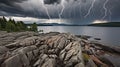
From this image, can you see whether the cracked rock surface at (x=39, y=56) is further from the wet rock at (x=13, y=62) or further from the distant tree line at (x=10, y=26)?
the distant tree line at (x=10, y=26)

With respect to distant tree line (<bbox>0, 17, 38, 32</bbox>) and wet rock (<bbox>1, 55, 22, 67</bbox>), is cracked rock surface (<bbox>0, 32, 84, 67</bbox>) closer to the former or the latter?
wet rock (<bbox>1, 55, 22, 67</bbox>)

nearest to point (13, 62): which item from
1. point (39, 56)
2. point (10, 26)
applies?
point (39, 56)

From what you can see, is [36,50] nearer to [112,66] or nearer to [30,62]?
[30,62]

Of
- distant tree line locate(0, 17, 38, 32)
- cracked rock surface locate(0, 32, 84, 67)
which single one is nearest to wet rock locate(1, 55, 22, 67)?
cracked rock surface locate(0, 32, 84, 67)

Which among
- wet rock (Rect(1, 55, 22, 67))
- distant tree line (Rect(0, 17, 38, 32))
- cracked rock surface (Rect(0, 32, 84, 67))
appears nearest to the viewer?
wet rock (Rect(1, 55, 22, 67))

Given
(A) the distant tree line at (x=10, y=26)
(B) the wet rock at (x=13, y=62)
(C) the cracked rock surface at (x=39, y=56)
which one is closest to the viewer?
(B) the wet rock at (x=13, y=62)

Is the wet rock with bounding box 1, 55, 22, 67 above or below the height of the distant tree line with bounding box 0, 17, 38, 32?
below

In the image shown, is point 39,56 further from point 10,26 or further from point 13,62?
point 10,26

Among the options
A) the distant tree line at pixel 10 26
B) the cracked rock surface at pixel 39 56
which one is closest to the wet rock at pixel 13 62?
the cracked rock surface at pixel 39 56

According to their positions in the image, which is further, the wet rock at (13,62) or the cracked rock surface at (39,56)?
the cracked rock surface at (39,56)

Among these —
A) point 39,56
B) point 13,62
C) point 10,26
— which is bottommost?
point 39,56

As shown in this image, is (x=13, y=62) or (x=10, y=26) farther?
(x=10, y=26)

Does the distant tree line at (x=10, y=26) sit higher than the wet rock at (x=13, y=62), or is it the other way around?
the distant tree line at (x=10, y=26)

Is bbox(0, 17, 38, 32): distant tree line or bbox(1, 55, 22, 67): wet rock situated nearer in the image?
bbox(1, 55, 22, 67): wet rock
